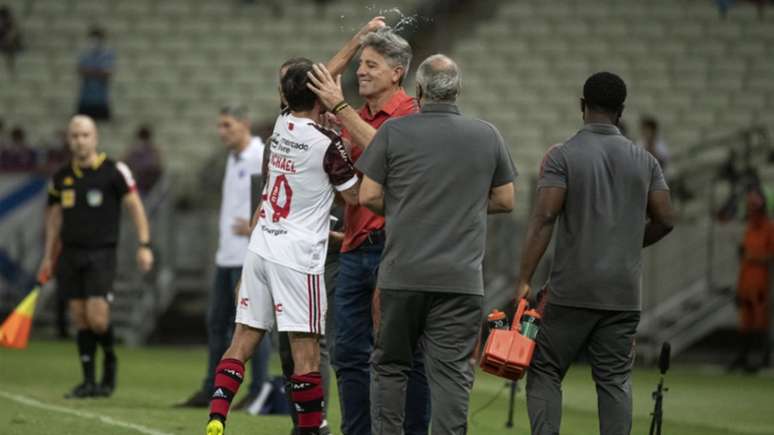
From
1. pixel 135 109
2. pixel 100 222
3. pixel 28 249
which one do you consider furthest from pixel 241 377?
pixel 135 109

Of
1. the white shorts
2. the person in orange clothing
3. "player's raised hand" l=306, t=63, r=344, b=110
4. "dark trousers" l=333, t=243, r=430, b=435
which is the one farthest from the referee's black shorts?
the person in orange clothing

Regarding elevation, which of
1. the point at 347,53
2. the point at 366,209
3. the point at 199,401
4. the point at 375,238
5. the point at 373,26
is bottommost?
the point at 199,401

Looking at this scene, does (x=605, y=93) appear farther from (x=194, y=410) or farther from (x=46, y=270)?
(x=46, y=270)

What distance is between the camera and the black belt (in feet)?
29.7

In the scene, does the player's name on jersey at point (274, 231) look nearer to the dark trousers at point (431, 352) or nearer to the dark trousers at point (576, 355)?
the dark trousers at point (431, 352)

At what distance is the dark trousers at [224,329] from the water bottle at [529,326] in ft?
13.6

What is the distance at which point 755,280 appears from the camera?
1947 centimetres

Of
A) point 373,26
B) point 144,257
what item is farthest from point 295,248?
point 144,257

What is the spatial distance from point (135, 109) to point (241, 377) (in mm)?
18375

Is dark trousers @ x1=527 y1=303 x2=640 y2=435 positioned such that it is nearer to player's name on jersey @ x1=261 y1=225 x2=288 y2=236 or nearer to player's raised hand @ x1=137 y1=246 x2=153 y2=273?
player's name on jersey @ x1=261 y1=225 x2=288 y2=236

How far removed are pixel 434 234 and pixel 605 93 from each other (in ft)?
4.03

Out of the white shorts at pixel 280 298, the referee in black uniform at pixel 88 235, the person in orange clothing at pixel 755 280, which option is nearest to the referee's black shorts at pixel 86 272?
the referee in black uniform at pixel 88 235

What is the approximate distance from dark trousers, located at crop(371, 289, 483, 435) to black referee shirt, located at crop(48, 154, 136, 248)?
577 cm

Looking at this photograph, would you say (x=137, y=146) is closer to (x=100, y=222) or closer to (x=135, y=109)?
(x=135, y=109)
